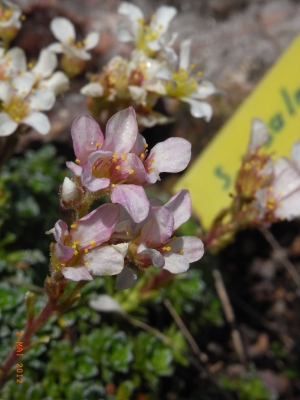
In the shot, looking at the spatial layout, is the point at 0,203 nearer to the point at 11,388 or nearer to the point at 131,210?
the point at 11,388

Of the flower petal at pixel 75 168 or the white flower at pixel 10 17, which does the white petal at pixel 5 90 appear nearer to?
the white flower at pixel 10 17

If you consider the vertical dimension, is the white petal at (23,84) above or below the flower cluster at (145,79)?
below

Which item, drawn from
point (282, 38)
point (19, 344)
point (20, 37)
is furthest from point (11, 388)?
point (282, 38)

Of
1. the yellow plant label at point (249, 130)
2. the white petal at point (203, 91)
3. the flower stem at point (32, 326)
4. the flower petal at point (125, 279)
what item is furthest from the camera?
the yellow plant label at point (249, 130)

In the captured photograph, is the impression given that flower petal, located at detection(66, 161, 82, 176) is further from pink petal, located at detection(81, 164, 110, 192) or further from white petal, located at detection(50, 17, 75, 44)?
white petal, located at detection(50, 17, 75, 44)

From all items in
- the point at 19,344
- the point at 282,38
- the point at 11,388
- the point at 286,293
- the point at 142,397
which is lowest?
the point at 11,388

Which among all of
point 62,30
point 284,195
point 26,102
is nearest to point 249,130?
point 284,195

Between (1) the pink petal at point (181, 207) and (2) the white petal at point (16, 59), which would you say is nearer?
(1) the pink petal at point (181, 207)

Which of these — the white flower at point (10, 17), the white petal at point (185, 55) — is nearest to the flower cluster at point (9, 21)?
the white flower at point (10, 17)

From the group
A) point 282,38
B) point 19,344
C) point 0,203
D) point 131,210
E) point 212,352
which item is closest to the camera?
point 131,210
